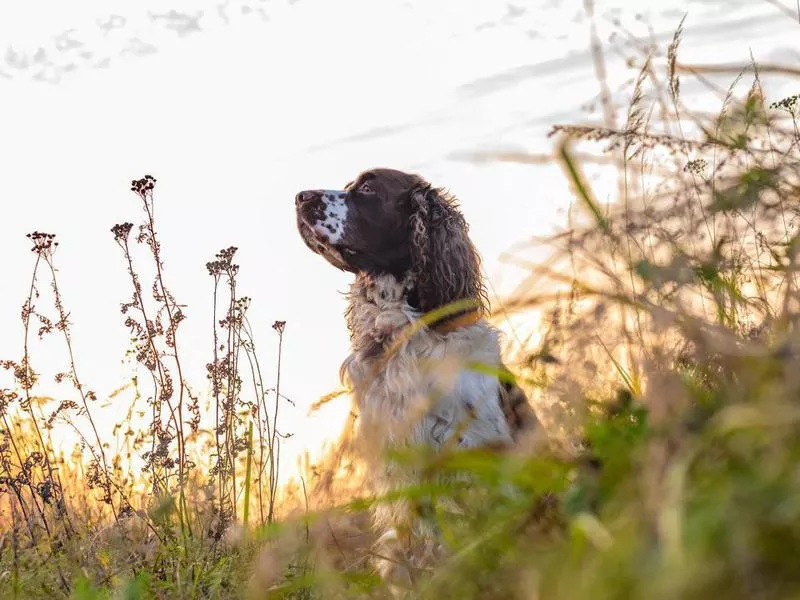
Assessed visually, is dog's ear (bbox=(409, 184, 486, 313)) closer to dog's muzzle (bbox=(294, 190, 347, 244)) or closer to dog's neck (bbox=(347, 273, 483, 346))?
dog's neck (bbox=(347, 273, 483, 346))

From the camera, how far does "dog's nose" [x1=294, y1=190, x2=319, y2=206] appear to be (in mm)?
5480

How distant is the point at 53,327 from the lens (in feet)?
15.4

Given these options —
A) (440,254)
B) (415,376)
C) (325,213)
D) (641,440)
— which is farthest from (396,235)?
(641,440)

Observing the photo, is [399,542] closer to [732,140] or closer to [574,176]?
[732,140]

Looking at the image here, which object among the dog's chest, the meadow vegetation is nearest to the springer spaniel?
the dog's chest

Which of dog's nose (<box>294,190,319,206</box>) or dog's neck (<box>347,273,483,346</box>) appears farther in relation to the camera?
dog's nose (<box>294,190,319,206</box>)

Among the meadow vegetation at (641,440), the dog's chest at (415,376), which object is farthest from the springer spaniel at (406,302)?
the meadow vegetation at (641,440)

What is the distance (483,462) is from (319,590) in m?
2.76

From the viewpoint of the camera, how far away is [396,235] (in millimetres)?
5430

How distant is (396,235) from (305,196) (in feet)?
1.78

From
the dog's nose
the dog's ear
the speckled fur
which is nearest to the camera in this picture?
the speckled fur

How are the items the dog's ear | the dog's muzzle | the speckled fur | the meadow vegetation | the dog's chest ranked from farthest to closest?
the dog's muzzle, the dog's ear, the dog's chest, the speckled fur, the meadow vegetation

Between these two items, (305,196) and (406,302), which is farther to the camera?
(305,196)

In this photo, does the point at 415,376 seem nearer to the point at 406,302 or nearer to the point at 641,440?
the point at 406,302
